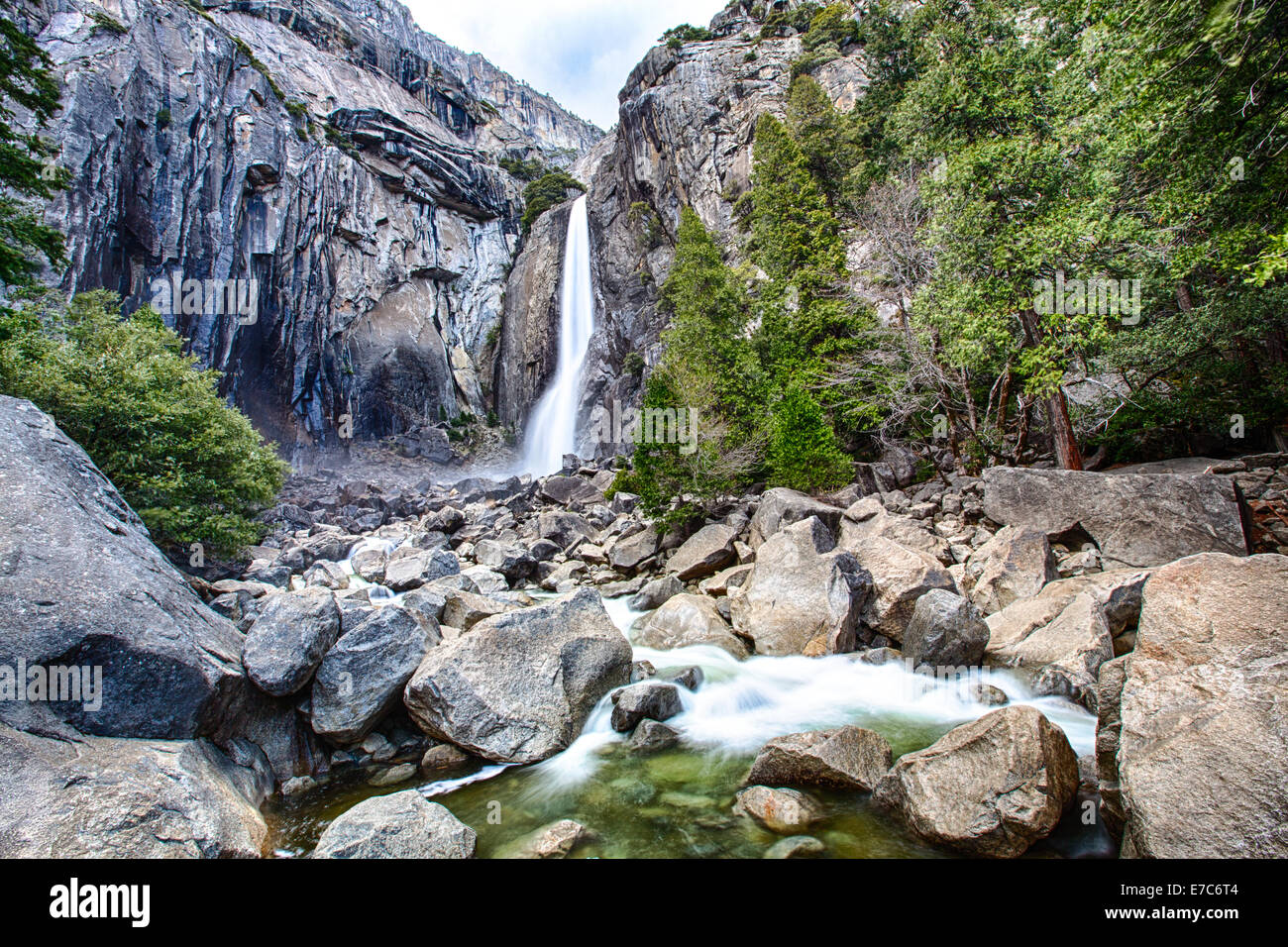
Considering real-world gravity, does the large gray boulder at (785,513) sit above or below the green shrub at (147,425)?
below

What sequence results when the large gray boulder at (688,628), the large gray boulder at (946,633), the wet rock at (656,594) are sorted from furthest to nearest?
the wet rock at (656,594), the large gray boulder at (688,628), the large gray boulder at (946,633)

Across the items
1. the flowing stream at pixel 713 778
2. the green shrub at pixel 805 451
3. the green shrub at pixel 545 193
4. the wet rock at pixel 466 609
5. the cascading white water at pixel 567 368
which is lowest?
the flowing stream at pixel 713 778

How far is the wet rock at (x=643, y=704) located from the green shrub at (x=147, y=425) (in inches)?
446

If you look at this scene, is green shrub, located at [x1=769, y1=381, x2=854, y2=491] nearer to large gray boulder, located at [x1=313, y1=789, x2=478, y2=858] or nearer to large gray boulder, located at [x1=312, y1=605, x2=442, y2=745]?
large gray boulder, located at [x1=312, y1=605, x2=442, y2=745]

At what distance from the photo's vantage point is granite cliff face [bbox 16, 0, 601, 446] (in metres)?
29.2

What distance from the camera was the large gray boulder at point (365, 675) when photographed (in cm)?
644

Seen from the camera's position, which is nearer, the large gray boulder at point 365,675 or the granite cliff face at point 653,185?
the large gray boulder at point 365,675

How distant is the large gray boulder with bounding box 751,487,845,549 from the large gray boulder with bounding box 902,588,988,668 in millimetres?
4354

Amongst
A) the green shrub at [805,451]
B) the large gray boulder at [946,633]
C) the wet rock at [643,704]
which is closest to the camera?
the wet rock at [643,704]

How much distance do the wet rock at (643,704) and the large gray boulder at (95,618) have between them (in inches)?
174

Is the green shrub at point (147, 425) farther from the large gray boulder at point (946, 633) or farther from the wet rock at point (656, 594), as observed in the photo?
the large gray boulder at point (946, 633)

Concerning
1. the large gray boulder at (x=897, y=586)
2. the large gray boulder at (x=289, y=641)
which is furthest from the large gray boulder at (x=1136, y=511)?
the large gray boulder at (x=289, y=641)

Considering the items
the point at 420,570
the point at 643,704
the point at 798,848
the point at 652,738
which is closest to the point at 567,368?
the point at 420,570
